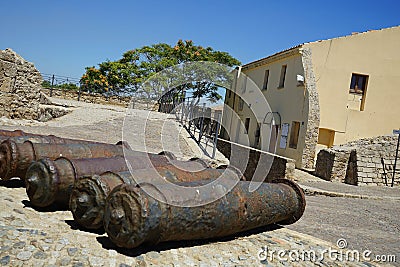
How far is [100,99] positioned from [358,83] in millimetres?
16966

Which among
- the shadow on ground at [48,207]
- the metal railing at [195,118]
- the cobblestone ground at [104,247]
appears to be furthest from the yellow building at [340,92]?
the shadow on ground at [48,207]

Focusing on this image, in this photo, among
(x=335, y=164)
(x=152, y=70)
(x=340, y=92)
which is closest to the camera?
(x=335, y=164)

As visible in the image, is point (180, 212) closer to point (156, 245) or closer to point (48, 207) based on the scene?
point (156, 245)

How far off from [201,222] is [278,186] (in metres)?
1.59

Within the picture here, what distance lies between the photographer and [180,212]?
11.0 feet

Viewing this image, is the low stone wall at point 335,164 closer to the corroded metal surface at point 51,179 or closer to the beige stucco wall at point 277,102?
the beige stucco wall at point 277,102

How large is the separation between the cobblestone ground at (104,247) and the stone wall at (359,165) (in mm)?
10603

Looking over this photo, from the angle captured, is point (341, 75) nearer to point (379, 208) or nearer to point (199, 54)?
point (379, 208)

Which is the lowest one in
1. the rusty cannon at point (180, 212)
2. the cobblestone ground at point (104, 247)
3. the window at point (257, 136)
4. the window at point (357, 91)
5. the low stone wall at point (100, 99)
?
the cobblestone ground at point (104, 247)

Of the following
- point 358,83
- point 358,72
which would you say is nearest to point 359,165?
point 358,83

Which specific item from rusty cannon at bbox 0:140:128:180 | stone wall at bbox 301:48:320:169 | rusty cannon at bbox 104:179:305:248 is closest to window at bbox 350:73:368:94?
stone wall at bbox 301:48:320:169

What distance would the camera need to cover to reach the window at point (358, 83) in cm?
1814

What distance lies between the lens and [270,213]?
4.50 meters

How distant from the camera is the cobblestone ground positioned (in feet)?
10.1
